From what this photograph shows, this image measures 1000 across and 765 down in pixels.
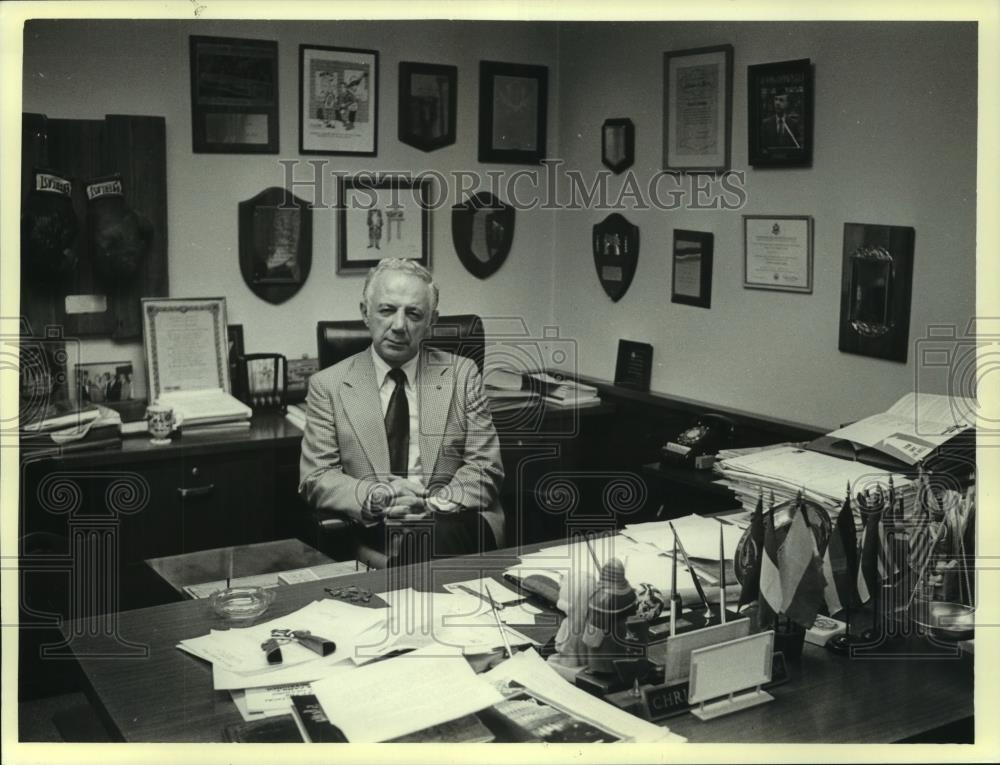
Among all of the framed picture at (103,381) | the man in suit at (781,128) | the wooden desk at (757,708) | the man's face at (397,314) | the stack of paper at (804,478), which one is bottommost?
the wooden desk at (757,708)

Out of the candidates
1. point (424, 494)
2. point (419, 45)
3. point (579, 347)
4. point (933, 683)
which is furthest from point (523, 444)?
point (933, 683)

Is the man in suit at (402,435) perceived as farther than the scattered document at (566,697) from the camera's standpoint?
Yes

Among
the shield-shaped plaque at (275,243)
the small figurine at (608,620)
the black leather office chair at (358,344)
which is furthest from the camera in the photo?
the shield-shaped plaque at (275,243)

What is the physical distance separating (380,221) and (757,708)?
3139 millimetres

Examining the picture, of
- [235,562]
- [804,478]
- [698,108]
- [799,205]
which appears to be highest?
[698,108]

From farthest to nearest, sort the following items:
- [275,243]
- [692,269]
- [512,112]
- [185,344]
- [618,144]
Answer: [512,112], [618,144], [275,243], [692,269], [185,344]

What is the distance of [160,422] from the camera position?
12.5ft

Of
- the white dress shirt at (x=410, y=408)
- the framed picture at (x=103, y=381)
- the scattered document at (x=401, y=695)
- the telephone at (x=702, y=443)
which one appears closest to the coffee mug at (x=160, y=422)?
the framed picture at (x=103, y=381)

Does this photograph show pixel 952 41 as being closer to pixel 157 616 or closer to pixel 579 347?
pixel 579 347

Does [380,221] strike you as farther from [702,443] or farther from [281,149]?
[702,443]

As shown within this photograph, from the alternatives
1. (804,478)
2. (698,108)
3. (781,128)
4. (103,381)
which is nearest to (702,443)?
(804,478)

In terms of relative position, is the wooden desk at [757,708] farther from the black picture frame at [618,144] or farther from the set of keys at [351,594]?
the black picture frame at [618,144]

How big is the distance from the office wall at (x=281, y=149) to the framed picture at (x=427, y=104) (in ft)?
0.12

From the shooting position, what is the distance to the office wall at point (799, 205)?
3.29 m
